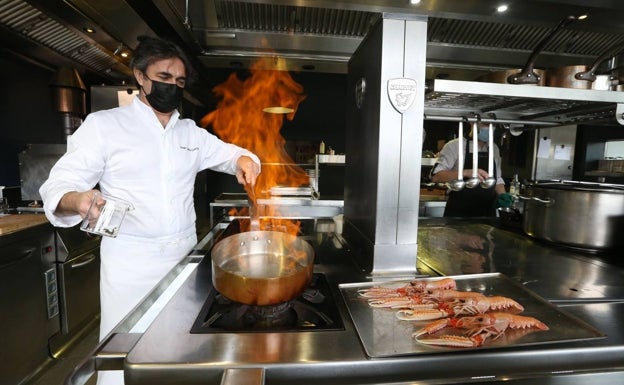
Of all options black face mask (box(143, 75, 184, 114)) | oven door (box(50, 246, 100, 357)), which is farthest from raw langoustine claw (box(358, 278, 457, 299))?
oven door (box(50, 246, 100, 357))

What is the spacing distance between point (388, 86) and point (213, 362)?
1.06m

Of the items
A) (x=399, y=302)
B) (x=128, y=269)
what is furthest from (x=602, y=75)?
(x=128, y=269)

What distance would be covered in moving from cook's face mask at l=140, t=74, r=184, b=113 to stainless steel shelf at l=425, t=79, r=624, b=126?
129cm

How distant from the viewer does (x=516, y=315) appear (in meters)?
0.88

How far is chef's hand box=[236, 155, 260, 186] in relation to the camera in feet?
5.26

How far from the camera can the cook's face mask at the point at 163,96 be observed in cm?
165

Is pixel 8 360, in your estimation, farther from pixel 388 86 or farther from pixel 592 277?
pixel 592 277

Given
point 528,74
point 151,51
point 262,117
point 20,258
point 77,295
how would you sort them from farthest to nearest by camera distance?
point 262,117 → point 77,295 → point 20,258 → point 151,51 → point 528,74

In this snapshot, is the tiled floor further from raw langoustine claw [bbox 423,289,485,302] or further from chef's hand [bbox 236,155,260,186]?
raw langoustine claw [bbox 423,289,485,302]

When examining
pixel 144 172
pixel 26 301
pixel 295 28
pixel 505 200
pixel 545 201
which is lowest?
pixel 26 301

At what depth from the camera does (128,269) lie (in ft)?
5.32

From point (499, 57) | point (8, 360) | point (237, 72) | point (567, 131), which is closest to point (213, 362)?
point (8, 360)

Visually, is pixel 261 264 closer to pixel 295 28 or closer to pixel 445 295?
pixel 445 295

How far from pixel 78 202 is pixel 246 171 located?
2.52 ft
